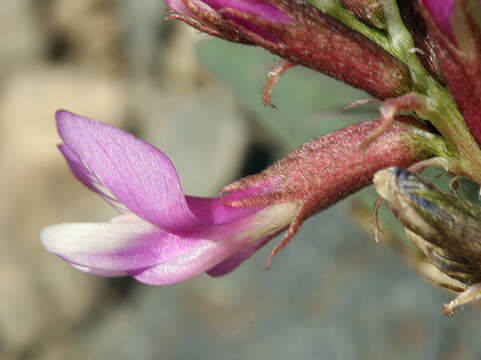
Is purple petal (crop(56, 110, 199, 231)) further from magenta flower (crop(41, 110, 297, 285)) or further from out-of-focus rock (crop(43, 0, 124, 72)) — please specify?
out-of-focus rock (crop(43, 0, 124, 72))

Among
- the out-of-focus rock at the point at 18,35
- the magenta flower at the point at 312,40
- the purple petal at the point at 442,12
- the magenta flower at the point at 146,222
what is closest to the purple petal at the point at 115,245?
the magenta flower at the point at 146,222

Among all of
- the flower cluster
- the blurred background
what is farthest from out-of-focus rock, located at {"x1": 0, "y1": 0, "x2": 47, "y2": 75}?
the flower cluster

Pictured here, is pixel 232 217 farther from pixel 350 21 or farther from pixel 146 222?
pixel 350 21

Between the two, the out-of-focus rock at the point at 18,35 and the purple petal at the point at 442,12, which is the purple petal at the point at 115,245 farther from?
the out-of-focus rock at the point at 18,35

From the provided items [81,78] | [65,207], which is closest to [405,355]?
[65,207]

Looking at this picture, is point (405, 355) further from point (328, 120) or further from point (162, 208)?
point (162, 208)

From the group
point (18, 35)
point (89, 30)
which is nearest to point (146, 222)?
point (18, 35)
